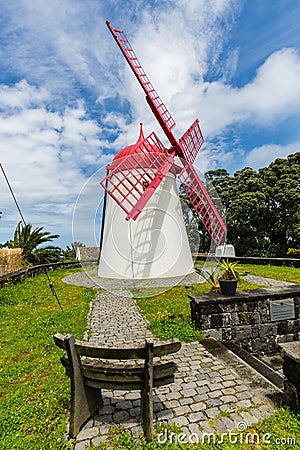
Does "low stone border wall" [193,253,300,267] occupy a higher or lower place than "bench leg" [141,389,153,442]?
higher

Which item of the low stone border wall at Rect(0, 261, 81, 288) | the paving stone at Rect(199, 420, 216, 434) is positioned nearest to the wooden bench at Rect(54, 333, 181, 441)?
the paving stone at Rect(199, 420, 216, 434)

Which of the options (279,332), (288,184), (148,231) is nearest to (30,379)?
(279,332)

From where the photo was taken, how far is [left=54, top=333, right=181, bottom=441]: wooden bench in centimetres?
217

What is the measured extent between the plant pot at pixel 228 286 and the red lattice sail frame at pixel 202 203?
18.3 feet

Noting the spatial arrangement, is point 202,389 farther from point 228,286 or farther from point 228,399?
point 228,286

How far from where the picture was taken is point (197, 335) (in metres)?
4.45

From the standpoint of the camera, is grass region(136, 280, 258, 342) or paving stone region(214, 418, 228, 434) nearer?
paving stone region(214, 418, 228, 434)

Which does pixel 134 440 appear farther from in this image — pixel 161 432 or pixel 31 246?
Result: pixel 31 246

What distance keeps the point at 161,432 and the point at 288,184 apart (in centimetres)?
1885

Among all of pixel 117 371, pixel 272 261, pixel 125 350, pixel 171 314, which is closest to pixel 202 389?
pixel 117 371

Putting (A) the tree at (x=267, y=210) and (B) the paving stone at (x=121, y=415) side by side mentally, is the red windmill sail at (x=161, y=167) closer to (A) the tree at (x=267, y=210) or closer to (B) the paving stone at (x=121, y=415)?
(B) the paving stone at (x=121, y=415)

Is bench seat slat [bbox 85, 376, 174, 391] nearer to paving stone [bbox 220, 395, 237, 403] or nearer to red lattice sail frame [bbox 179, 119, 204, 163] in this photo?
paving stone [bbox 220, 395, 237, 403]

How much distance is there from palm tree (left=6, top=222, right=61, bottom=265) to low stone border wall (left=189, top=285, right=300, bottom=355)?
45.7 feet

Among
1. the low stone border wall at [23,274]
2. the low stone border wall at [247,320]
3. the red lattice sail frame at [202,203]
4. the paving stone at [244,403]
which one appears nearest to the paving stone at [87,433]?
the paving stone at [244,403]
